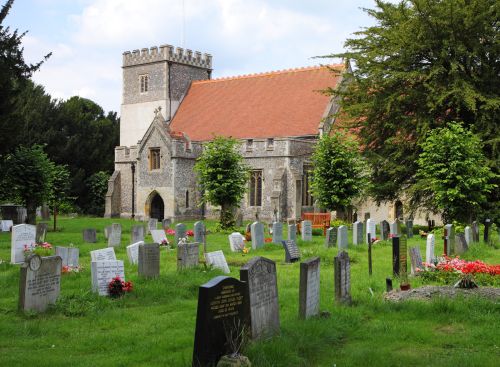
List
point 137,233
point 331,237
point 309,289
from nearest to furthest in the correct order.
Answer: point 309,289 → point 331,237 → point 137,233

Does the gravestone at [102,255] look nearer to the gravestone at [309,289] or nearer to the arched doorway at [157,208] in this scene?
the gravestone at [309,289]

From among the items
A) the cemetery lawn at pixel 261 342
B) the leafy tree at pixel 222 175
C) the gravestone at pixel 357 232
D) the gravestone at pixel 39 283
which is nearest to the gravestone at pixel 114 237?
the leafy tree at pixel 222 175

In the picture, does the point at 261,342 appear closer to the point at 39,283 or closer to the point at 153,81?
the point at 39,283

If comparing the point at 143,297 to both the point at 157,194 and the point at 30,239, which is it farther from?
the point at 157,194

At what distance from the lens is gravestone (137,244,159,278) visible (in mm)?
12164

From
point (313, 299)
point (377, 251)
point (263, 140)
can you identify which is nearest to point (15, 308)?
point (313, 299)

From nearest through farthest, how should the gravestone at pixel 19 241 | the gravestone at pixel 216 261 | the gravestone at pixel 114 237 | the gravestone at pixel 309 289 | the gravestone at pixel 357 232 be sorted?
the gravestone at pixel 309 289, the gravestone at pixel 216 261, the gravestone at pixel 19 241, the gravestone at pixel 114 237, the gravestone at pixel 357 232

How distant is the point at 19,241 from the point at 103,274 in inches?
202

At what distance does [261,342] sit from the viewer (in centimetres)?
719

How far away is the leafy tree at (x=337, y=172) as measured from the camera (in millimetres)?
26859

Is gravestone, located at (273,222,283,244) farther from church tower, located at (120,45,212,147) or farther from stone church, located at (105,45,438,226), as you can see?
church tower, located at (120,45,212,147)

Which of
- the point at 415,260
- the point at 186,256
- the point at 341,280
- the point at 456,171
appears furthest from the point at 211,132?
the point at 341,280

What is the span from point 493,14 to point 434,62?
9.22 feet

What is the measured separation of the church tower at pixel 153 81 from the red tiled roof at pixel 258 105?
1047 millimetres
